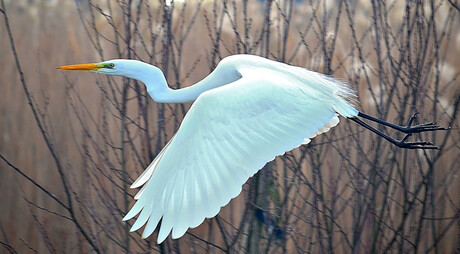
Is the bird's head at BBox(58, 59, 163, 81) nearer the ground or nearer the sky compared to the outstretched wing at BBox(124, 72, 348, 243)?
nearer the sky

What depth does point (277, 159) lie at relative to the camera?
4.20m

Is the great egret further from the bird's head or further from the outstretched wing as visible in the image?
the bird's head

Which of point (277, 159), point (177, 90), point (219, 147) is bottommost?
point (277, 159)

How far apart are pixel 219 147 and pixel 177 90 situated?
764 millimetres

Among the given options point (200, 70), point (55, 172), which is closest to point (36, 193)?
point (55, 172)

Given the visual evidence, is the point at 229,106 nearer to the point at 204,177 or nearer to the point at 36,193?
the point at 204,177

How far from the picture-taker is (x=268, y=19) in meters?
3.44

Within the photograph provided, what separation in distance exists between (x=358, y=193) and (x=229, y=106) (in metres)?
1.12

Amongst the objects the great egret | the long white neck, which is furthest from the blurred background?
the great egret

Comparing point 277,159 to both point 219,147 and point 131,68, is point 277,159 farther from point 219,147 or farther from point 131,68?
point 219,147

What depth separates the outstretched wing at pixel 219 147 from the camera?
2.46 m

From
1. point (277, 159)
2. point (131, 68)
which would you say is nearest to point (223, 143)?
point (131, 68)

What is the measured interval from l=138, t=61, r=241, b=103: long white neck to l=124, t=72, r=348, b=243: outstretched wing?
0.42 metres

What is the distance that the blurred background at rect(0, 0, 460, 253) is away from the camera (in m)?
3.50
